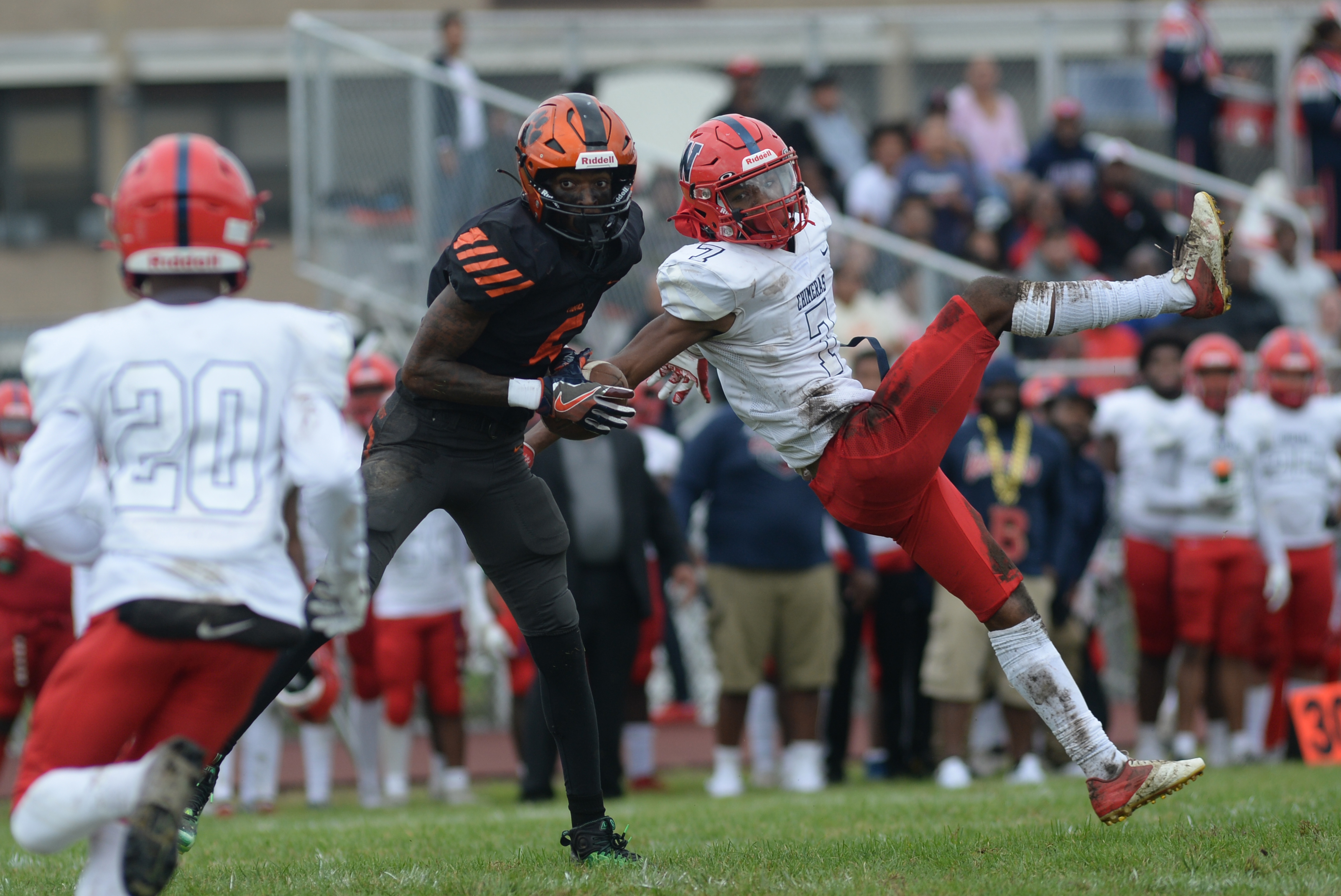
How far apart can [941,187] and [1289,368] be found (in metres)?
3.44

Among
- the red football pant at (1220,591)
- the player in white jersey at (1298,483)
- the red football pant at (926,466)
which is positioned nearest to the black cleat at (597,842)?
the red football pant at (926,466)

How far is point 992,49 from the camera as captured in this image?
45.5 ft

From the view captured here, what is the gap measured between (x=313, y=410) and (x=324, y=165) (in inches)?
306

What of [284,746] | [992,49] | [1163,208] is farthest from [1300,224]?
[284,746]

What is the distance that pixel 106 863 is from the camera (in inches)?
142

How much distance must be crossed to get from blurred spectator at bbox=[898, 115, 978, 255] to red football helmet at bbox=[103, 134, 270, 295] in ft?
29.0

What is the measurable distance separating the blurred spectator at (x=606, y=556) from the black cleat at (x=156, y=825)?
16.4 ft

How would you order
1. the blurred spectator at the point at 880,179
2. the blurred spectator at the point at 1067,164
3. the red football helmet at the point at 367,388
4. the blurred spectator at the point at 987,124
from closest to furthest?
the red football helmet at the point at 367,388 → the blurred spectator at the point at 880,179 → the blurred spectator at the point at 1067,164 → the blurred spectator at the point at 987,124

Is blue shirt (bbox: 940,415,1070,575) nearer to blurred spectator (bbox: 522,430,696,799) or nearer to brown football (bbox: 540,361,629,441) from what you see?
blurred spectator (bbox: 522,430,696,799)

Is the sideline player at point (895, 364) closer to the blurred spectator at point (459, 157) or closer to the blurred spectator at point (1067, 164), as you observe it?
the blurred spectator at point (459, 157)

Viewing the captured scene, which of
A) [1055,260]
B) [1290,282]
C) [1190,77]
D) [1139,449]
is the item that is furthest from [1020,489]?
[1190,77]

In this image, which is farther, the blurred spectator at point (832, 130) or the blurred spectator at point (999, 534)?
the blurred spectator at point (832, 130)

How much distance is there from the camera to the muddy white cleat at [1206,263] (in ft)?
15.8

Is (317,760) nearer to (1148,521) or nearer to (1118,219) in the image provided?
(1148,521)
